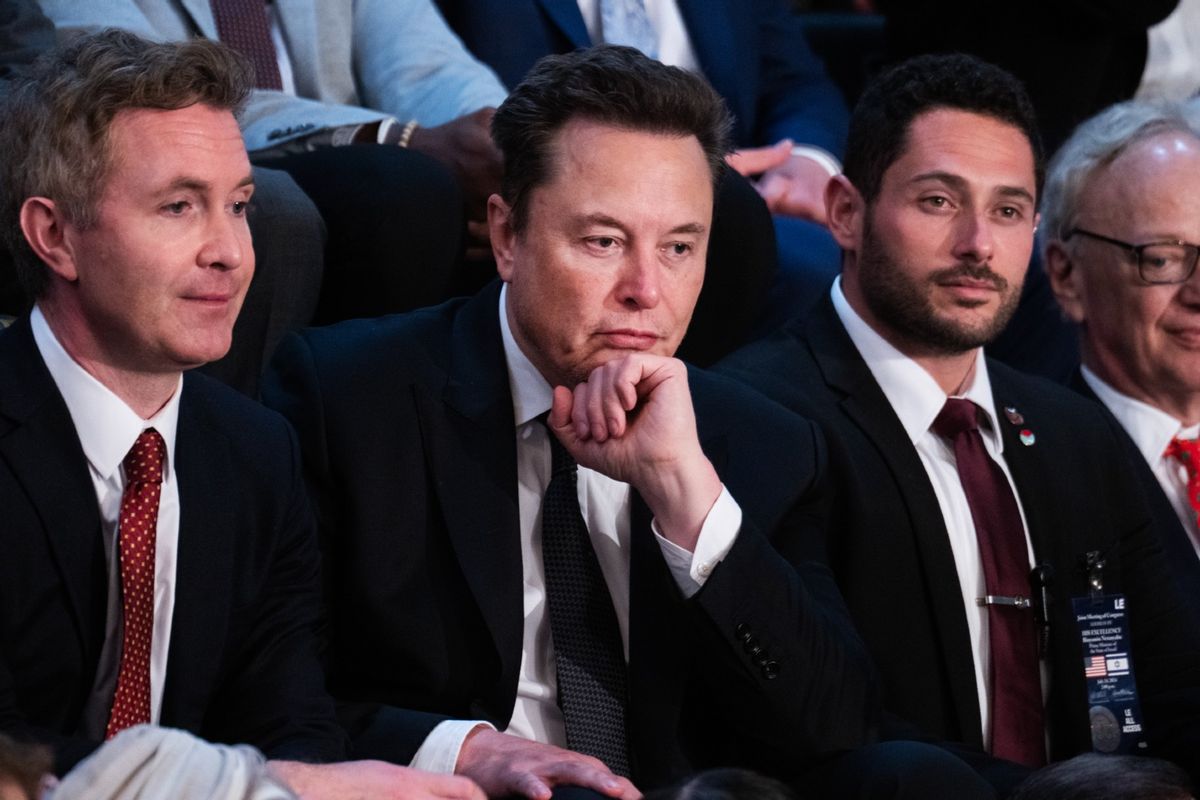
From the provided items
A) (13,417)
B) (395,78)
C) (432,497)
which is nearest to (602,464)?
(432,497)

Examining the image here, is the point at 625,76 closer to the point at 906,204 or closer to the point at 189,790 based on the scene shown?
the point at 906,204

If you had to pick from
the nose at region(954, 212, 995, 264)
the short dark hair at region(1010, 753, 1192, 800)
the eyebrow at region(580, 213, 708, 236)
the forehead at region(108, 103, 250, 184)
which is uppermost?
the forehead at region(108, 103, 250, 184)

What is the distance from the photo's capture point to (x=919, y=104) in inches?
113

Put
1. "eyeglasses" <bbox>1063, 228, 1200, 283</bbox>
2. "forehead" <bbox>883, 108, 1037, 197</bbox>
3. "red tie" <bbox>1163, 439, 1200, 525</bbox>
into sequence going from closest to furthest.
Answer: "forehead" <bbox>883, 108, 1037, 197</bbox>
"red tie" <bbox>1163, 439, 1200, 525</bbox>
"eyeglasses" <bbox>1063, 228, 1200, 283</bbox>

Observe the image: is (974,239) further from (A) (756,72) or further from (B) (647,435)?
(A) (756,72)

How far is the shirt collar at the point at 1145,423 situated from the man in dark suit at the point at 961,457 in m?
0.15

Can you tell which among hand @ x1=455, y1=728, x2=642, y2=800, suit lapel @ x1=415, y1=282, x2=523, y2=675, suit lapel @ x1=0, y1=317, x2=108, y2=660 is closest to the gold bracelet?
suit lapel @ x1=415, y1=282, x2=523, y2=675

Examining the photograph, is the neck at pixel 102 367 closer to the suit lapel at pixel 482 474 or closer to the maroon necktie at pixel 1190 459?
the suit lapel at pixel 482 474

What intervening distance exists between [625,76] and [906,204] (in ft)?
2.19

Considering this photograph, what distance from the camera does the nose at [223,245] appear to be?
80.9 inches

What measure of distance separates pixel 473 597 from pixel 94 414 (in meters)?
0.52

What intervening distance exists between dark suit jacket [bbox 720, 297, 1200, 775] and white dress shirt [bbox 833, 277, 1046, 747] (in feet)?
0.09

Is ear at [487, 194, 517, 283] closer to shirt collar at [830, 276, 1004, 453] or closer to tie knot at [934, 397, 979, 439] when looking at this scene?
shirt collar at [830, 276, 1004, 453]

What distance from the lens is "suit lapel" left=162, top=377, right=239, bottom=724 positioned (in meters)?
2.00
